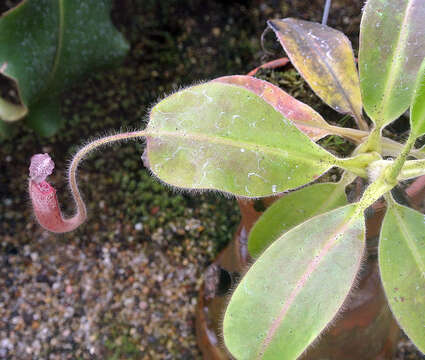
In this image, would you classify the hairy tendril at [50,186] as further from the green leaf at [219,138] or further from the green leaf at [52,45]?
the green leaf at [52,45]

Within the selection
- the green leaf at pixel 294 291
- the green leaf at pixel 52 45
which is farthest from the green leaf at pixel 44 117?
the green leaf at pixel 294 291

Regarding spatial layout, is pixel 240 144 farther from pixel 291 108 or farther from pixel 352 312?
pixel 352 312

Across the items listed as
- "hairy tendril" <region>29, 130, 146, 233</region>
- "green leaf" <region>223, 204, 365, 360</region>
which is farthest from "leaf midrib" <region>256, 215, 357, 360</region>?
"hairy tendril" <region>29, 130, 146, 233</region>

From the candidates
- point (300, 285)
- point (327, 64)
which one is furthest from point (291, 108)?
point (300, 285)

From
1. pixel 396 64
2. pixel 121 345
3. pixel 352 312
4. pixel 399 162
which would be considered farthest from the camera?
pixel 121 345

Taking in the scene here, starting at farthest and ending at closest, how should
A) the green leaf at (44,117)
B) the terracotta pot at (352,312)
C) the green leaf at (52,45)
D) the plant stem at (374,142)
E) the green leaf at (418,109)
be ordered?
the green leaf at (44,117) < the green leaf at (52,45) < the terracotta pot at (352,312) < the plant stem at (374,142) < the green leaf at (418,109)

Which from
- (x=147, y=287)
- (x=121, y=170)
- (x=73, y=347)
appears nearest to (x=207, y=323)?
(x=147, y=287)

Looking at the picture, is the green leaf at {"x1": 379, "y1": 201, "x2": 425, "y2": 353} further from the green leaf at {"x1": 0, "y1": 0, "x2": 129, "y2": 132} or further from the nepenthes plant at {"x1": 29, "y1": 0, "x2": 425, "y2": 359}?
the green leaf at {"x1": 0, "y1": 0, "x2": 129, "y2": 132}
